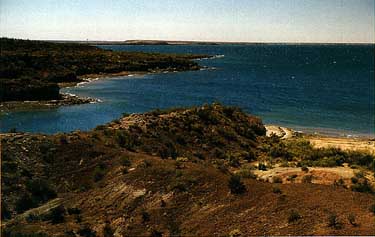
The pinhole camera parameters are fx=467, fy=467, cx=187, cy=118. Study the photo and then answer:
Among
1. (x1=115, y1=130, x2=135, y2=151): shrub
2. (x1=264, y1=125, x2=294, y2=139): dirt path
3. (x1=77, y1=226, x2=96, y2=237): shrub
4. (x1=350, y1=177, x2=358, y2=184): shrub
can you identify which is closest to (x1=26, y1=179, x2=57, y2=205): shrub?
(x1=77, y1=226, x2=96, y2=237): shrub

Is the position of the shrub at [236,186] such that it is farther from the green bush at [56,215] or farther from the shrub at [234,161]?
the shrub at [234,161]

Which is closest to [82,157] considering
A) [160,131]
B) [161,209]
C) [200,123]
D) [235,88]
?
[161,209]

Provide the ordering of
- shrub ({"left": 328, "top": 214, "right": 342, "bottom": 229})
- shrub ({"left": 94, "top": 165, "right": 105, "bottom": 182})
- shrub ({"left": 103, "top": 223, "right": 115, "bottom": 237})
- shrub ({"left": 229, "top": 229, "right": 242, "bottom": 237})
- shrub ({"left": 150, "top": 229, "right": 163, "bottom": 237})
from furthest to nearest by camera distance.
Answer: shrub ({"left": 94, "top": 165, "right": 105, "bottom": 182}) → shrub ({"left": 103, "top": 223, "right": 115, "bottom": 237}) → shrub ({"left": 150, "top": 229, "right": 163, "bottom": 237}) → shrub ({"left": 229, "top": 229, "right": 242, "bottom": 237}) → shrub ({"left": 328, "top": 214, "right": 342, "bottom": 229})

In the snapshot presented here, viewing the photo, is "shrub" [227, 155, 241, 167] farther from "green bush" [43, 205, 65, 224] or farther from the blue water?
the blue water

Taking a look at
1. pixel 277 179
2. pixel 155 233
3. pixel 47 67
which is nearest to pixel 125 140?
pixel 277 179

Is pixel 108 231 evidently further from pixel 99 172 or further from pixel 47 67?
pixel 47 67
